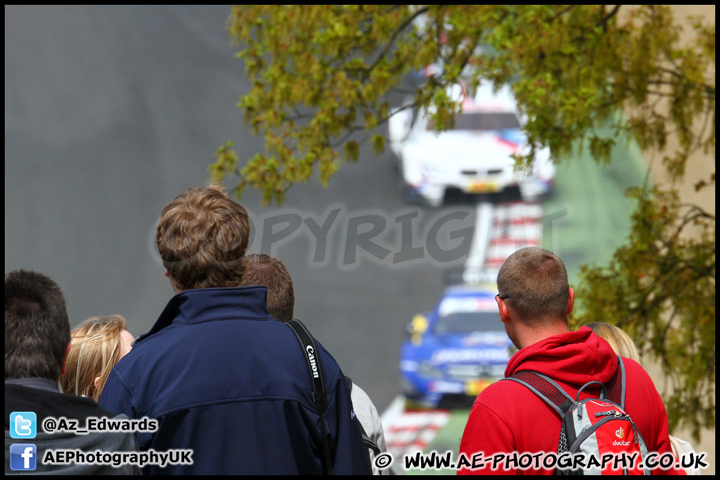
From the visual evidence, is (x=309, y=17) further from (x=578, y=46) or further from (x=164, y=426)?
(x=164, y=426)

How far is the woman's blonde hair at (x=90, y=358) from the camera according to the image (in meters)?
2.36

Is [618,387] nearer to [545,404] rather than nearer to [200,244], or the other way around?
[545,404]

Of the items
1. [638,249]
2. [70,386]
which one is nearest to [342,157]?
[638,249]

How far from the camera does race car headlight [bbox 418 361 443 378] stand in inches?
407

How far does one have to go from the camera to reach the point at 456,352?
1014 centimetres

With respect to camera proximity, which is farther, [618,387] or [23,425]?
[618,387]

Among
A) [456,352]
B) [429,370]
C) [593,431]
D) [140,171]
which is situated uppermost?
[140,171]

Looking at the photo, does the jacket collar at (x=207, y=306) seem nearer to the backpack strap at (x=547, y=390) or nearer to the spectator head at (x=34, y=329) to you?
the spectator head at (x=34, y=329)

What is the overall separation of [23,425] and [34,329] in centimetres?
20

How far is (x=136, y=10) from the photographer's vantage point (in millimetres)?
10984

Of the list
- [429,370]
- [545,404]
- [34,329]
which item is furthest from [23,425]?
[429,370]

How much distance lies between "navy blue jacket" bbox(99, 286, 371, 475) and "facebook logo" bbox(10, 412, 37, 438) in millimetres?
186

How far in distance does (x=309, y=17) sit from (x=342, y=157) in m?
1.07

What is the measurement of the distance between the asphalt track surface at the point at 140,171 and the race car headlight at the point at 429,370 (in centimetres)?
51
